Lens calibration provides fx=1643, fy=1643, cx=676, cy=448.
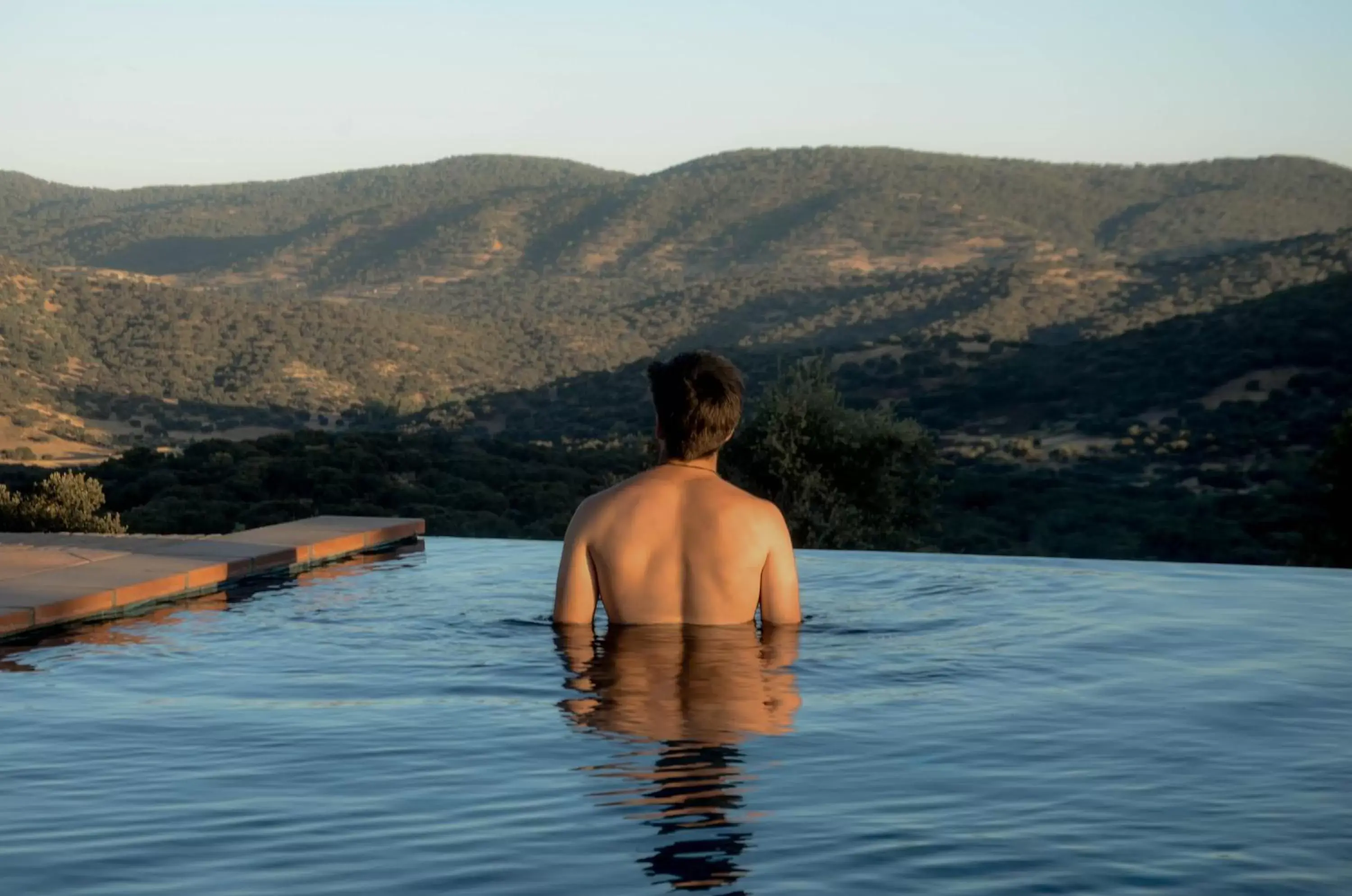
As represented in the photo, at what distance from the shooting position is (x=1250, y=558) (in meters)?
27.0

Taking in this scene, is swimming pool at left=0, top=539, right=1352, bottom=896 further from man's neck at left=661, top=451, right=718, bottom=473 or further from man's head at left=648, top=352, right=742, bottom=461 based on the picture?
man's head at left=648, top=352, right=742, bottom=461

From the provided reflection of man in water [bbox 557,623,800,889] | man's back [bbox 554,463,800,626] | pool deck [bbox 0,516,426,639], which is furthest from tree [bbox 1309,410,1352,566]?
reflection of man in water [bbox 557,623,800,889]

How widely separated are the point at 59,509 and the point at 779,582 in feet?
40.3

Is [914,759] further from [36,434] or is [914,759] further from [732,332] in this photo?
[732,332]

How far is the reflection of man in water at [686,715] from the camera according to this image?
3.29 metres

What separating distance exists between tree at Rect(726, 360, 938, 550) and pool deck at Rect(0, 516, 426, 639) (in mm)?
10682

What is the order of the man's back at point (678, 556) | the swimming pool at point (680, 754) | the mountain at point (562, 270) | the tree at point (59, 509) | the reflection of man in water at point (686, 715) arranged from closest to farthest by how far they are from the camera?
1. the swimming pool at point (680, 754)
2. the reflection of man in water at point (686, 715)
3. the man's back at point (678, 556)
4. the tree at point (59, 509)
5. the mountain at point (562, 270)

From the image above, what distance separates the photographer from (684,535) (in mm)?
5352

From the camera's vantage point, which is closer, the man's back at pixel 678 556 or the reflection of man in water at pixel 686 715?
the reflection of man in water at pixel 686 715

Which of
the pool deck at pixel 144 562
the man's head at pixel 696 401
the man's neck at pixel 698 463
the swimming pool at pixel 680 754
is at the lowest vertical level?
the swimming pool at pixel 680 754

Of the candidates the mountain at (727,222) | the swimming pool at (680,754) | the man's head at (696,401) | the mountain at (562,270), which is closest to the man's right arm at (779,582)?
the swimming pool at (680,754)

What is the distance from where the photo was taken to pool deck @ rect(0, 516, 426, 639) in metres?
6.70

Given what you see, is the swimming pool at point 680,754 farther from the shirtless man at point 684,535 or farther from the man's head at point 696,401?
the man's head at point 696,401

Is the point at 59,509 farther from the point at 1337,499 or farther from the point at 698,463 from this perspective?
the point at 1337,499
